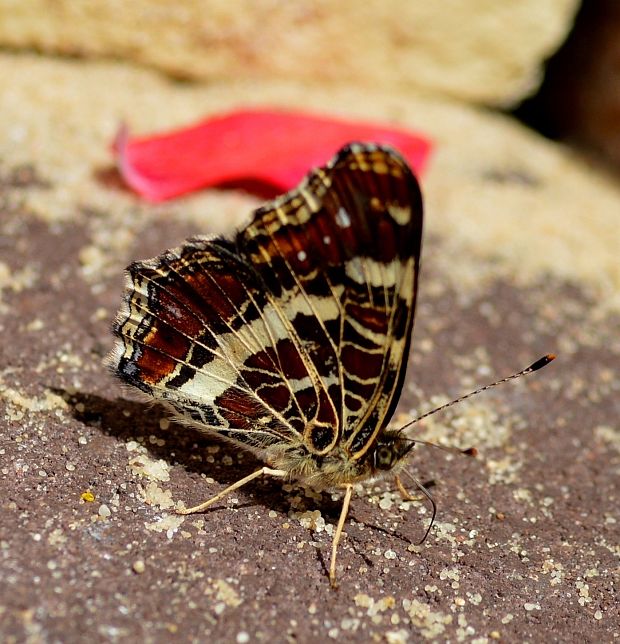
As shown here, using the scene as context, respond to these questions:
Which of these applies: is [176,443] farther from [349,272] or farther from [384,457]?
[349,272]

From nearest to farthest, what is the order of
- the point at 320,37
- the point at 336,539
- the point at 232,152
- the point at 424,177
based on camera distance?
the point at 336,539, the point at 232,152, the point at 424,177, the point at 320,37

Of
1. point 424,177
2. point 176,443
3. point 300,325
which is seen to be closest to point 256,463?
point 176,443

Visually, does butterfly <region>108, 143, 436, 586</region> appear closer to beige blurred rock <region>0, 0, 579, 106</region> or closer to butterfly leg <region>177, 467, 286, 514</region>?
butterfly leg <region>177, 467, 286, 514</region>

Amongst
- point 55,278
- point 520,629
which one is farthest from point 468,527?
point 55,278

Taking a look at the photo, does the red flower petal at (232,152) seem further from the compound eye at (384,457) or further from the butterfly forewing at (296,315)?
the compound eye at (384,457)

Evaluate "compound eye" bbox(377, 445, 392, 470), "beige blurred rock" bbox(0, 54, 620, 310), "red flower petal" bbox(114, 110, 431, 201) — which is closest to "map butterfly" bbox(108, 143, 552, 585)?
"compound eye" bbox(377, 445, 392, 470)

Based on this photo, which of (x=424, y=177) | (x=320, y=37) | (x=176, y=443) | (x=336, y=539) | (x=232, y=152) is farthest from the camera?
(x=320, y=37)
